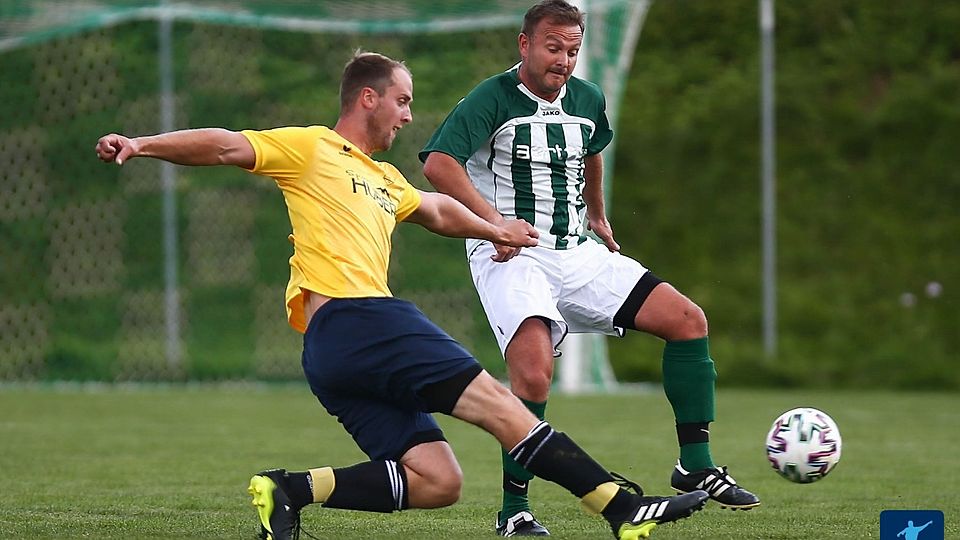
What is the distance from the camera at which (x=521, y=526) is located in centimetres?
543

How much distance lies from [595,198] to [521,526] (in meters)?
1.62

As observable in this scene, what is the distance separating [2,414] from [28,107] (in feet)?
13.7

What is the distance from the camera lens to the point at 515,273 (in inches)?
228

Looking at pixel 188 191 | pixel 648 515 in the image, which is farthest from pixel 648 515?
pixel 188 191

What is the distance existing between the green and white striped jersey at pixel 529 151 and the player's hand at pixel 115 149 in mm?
1551

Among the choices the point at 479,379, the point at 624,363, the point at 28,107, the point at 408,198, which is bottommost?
the point at 624,363

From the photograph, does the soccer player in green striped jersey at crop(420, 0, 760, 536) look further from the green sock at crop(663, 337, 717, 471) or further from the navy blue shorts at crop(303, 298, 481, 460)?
the navy blue shorts at crop(303, 298, 481, 460)

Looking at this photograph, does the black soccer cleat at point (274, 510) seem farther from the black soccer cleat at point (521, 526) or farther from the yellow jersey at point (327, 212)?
the black soccer cleat at point (521, 526)

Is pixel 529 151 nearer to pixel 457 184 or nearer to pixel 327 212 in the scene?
pixel 457 184

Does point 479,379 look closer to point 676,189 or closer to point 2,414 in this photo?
point 2,414

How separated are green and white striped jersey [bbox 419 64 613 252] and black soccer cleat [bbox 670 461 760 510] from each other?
99 cm

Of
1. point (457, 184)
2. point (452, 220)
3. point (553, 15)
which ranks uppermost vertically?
point (553, 15)

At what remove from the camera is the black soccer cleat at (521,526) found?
5.41 m

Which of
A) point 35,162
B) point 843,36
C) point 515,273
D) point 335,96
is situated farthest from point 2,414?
point 843,36
